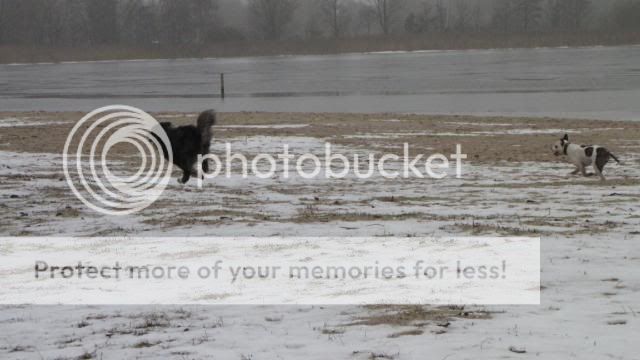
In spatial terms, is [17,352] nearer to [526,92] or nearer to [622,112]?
[622,112]

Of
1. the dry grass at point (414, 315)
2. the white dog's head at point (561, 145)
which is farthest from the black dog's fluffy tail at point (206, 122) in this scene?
the dry grass at point (414, 315)

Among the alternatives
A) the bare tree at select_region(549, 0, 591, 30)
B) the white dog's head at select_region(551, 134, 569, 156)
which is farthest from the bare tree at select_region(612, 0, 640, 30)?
the white dog's head at select_region(551, 134, 569, 156)

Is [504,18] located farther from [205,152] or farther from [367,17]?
[205,152]

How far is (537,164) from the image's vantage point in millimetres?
17828

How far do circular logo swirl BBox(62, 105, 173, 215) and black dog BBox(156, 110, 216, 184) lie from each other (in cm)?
11

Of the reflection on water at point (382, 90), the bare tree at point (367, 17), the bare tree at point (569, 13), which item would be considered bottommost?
the reflection on water at point (382, 90)

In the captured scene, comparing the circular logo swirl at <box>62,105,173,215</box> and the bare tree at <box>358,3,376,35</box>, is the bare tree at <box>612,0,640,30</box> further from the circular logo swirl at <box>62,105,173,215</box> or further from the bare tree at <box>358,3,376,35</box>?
the circular logo swirl at <box>62,105,173,215</box>

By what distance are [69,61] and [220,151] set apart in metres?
92.5

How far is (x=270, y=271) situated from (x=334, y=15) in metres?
144

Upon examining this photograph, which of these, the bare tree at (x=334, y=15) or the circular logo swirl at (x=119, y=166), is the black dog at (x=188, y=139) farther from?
the bare tree at (x=334, y=15)

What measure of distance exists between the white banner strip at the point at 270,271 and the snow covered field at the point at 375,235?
256 mm

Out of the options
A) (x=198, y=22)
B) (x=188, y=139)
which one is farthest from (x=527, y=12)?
(x=188, y=139)

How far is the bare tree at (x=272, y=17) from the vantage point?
444ft

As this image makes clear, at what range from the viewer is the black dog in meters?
14.7
